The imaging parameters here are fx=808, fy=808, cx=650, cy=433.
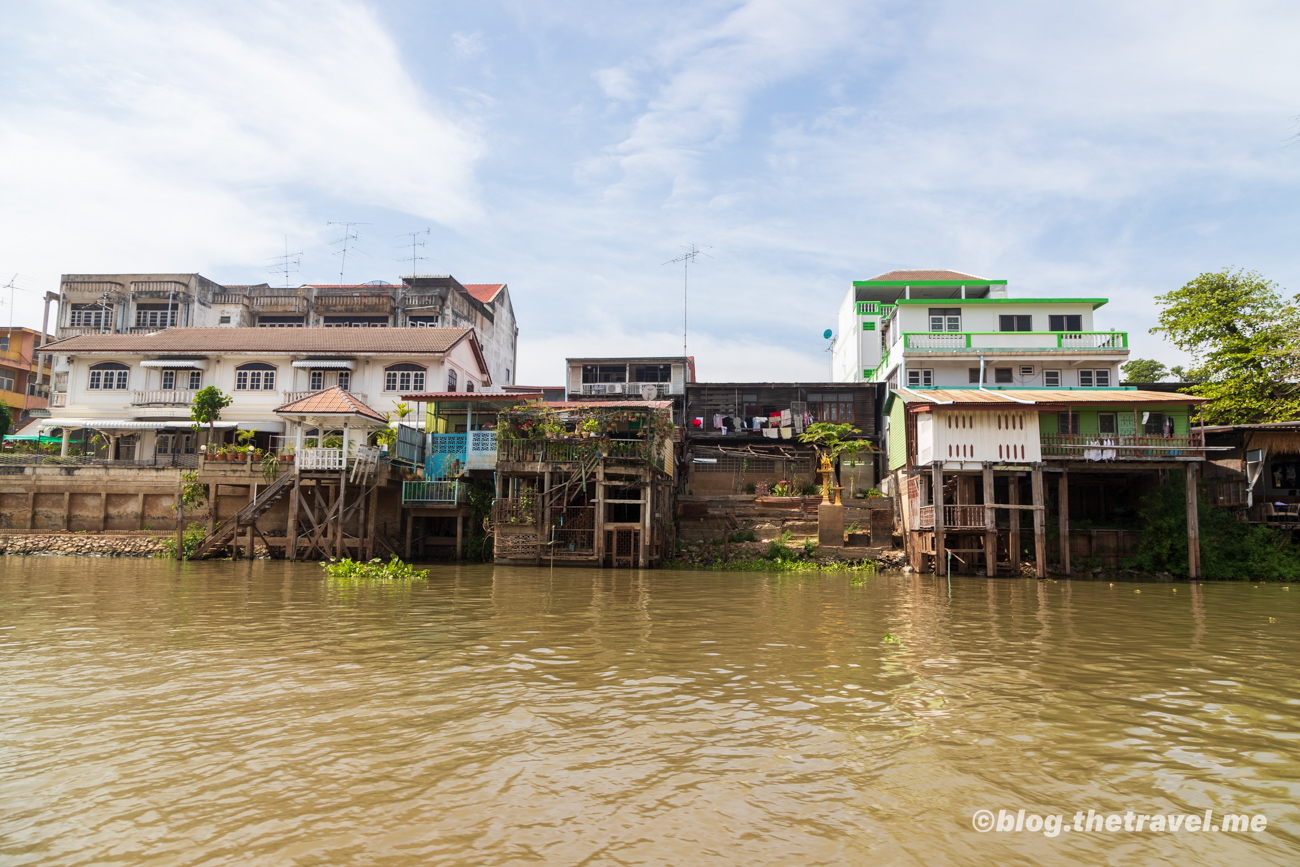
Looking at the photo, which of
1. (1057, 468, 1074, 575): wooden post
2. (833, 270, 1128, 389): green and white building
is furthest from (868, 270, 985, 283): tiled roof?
(1057, 468, 1074, 575): wooden post

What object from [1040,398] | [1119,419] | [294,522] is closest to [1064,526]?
[1040,398]

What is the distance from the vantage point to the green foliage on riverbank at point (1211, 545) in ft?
84.6

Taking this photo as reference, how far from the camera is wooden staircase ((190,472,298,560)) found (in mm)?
27578

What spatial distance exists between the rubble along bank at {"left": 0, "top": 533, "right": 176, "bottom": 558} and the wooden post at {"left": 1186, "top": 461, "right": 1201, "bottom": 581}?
34768mm

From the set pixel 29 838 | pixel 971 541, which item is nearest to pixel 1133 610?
pixel 971 541

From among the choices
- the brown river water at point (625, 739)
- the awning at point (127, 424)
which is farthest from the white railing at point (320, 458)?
the brown river water at point (625, 739)

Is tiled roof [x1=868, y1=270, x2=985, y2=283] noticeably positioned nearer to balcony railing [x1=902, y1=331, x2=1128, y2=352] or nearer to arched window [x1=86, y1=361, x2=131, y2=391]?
balcony railing [x1=902, y1=331, x2=1128, y2=352]

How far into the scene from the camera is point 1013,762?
21.7ft

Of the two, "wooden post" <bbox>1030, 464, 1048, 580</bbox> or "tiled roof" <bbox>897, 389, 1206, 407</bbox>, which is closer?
"wooden post" <bbox>1030, 464, 1048, 580</bbox>

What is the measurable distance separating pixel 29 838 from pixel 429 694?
12.7 ft

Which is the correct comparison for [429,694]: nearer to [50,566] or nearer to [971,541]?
[971,541]

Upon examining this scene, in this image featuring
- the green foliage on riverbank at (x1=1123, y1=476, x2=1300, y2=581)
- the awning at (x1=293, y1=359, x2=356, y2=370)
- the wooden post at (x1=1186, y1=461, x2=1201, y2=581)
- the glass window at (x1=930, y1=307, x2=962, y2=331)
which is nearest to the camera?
the wooden post at (x1=1186, y1=461, x2=1201, y2=581)

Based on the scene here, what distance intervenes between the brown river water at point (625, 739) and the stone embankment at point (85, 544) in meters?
18.2

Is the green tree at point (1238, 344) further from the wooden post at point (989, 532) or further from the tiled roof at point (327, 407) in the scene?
the tiled roof at point (327, 407)
